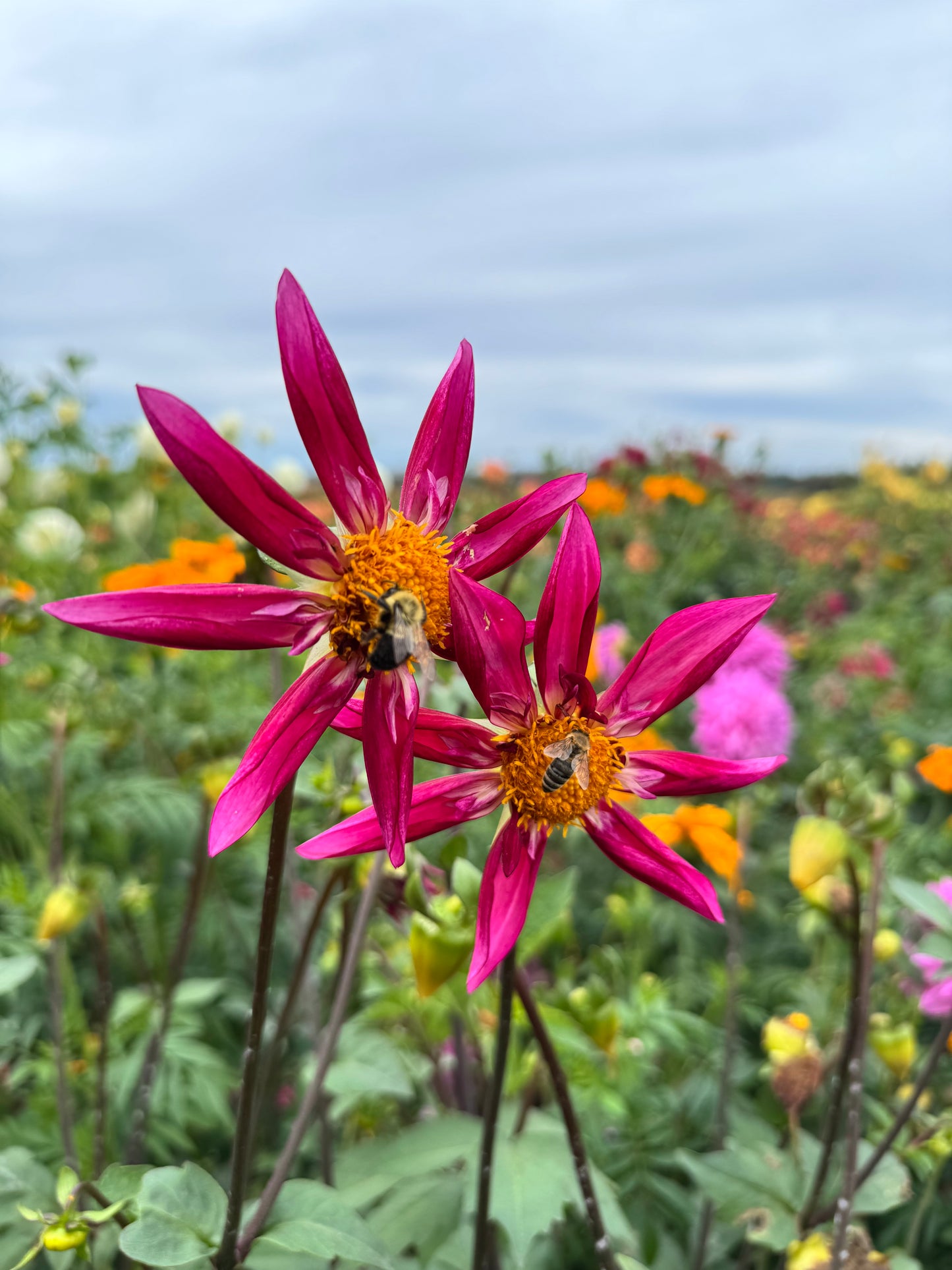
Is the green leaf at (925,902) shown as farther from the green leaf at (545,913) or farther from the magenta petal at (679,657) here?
the magenta petal at (679,657)

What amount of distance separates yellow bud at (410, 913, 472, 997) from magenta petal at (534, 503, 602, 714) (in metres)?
0.30

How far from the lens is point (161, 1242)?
737mm

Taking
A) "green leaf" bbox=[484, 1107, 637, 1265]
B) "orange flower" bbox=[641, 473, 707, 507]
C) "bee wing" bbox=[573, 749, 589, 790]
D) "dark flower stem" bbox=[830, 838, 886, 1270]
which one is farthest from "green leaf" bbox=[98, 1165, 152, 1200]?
"orange flower" bbox=[641, 473, 707, 507]

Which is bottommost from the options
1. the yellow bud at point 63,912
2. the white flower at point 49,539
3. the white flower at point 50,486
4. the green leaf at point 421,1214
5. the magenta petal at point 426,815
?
the green leaf at point 421,1214

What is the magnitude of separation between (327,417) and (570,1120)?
1.95 ft

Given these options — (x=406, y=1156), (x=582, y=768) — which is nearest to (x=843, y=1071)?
(x=406, y=1156)

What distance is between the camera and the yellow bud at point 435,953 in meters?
0.89

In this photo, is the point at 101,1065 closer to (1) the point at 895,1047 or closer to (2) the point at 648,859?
(2) the point at 648,859

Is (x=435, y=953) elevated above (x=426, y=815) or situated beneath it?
situated beneath

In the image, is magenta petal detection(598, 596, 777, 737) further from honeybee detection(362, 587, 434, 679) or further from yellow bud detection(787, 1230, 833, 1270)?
yellow bud detection(787, 1230, 833, 1270)

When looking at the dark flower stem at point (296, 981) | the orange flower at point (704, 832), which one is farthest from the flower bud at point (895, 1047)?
the dark flower stem at point (296, 981)

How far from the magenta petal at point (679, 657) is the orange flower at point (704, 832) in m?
0.66

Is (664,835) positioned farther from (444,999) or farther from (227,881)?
(227,881)

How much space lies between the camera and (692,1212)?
4.69ft
